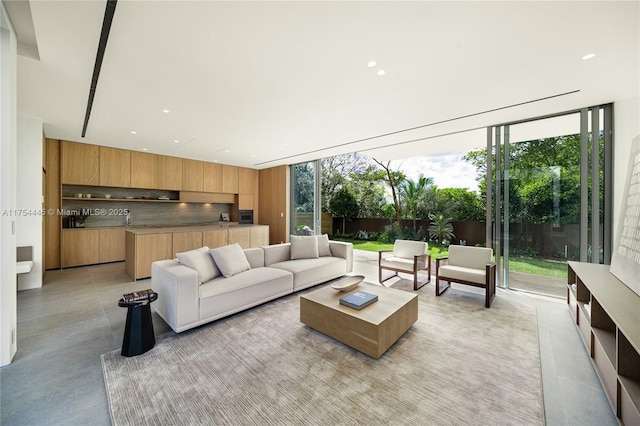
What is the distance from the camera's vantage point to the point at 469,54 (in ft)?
7.19

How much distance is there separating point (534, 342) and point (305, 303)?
90.8 inches

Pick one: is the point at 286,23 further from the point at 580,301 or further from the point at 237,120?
the point at 580,301

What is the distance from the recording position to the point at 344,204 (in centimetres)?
1065

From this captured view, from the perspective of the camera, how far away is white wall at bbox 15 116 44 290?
3871 millimetres

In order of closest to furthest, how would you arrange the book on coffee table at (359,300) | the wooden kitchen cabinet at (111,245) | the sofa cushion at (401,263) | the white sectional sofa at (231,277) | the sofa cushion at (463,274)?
the book on coffee table at (359,300) < the white sectional sofa at (231,277) < the sofa cushion at (463,274) < the sofa cushion at (401,263) < the wooden kitchen cabinet at (111,245)

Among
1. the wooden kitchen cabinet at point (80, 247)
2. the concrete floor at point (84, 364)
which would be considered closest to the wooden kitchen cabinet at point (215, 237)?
the concrete floor at point (84, 364)

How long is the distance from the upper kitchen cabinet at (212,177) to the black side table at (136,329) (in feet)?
18.1

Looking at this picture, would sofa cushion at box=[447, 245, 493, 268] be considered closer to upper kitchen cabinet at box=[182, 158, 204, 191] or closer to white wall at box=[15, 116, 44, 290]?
upper kitchen cabinet at box=[182, 158, 204, 191]

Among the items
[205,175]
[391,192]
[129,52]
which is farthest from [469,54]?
[391,192]

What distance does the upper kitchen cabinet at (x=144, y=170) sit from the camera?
5965 mm

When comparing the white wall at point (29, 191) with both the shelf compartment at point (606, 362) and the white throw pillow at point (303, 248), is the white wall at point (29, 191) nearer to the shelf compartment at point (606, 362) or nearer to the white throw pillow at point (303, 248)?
the white throw pillow at point (303, 248)

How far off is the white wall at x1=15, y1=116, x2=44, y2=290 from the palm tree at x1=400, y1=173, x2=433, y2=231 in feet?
29.9

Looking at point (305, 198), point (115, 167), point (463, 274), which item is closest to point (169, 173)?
point (115, 167)

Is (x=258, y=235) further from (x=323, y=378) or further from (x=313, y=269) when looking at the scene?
(x=323, y=378)
